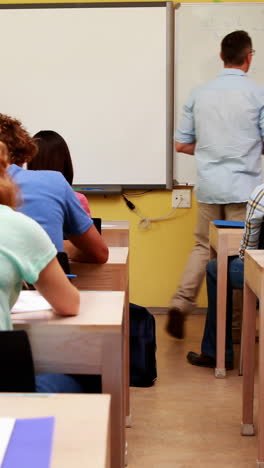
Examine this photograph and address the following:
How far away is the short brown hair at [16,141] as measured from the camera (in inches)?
84.7

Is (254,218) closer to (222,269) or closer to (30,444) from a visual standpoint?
(222,269)

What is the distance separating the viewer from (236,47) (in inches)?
141

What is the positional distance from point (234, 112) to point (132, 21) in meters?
1.09

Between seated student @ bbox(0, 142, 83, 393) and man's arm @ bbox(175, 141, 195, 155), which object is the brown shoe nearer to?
man's arm @ bbox(175, 141, 195, 155)

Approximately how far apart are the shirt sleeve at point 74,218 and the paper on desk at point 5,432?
1.24 metres

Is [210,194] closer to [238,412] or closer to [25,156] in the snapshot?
[238,412]

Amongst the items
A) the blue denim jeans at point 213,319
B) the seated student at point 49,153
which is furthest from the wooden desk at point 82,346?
the blue denim jeans at point 213,319

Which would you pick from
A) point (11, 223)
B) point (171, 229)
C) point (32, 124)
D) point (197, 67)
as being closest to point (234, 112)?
point (197, 67)

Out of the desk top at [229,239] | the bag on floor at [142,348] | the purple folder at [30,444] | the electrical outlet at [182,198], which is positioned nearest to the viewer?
the purple folder at [30,444]

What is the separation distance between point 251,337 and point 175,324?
4.10 feet

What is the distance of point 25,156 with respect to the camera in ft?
7.20

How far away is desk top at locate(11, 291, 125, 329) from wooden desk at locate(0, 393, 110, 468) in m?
0.25

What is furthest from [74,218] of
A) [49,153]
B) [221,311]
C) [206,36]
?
[206,36]

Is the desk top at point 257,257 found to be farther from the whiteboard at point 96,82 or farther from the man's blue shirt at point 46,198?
the whiteboard at point 96,82
